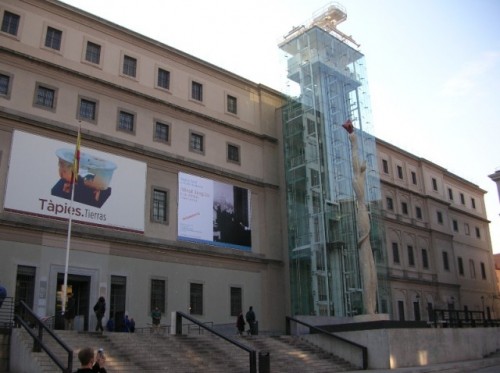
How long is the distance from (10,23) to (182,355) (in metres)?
18.2

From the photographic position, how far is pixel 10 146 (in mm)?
24547

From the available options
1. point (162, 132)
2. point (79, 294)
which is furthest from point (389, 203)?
point (79, 294)

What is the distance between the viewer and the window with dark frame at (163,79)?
105 ft

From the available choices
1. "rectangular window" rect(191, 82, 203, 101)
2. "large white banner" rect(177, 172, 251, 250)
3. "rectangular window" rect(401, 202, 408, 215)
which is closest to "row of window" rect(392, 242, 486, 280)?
"rectangular window" rect(401, 202, 408, 215)

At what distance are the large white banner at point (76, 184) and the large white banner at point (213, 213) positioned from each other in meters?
2.75

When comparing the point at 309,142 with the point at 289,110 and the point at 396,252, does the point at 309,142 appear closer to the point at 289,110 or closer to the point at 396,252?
the point at 289,110

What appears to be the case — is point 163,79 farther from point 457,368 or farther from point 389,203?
point 389,203

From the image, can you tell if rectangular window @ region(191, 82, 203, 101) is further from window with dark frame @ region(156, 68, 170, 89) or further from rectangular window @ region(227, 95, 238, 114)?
rectangular window @ region(227, 95, 238, 114)

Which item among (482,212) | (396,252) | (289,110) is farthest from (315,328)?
(482,212)

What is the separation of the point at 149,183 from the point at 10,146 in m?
7.31

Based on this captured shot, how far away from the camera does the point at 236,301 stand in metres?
31.5

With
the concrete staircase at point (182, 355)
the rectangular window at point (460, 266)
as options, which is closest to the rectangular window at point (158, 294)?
the concrete staircase at point (182, 355)

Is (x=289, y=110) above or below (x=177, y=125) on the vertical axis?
above

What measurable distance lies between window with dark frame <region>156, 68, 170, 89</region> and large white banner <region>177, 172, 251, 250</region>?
5573 millimetres
